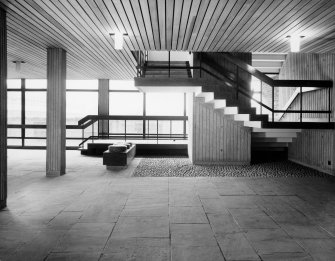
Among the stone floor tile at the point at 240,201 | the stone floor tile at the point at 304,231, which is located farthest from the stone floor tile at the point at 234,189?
the stone floor tile at the point at 304,231

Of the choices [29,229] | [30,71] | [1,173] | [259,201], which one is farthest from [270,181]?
[30,71]

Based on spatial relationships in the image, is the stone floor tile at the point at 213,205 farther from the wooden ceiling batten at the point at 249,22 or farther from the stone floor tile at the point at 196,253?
the wooden ceiling batten at the point at 249,22

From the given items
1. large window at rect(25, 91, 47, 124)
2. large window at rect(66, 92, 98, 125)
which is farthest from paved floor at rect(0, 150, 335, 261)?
large window at rect(25, 91, 47, 124)

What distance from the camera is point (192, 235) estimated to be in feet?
11.4

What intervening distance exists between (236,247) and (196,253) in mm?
489

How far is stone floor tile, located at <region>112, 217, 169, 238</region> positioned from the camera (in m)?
3.51

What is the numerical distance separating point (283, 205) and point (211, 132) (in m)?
4.43

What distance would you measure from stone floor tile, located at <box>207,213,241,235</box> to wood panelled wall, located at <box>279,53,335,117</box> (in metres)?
4.96

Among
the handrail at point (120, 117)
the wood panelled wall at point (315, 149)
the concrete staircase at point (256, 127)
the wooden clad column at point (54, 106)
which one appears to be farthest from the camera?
the handrail at point (120, 117)

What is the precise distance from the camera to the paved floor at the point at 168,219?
3.06m

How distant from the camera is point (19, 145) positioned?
43.5 feet

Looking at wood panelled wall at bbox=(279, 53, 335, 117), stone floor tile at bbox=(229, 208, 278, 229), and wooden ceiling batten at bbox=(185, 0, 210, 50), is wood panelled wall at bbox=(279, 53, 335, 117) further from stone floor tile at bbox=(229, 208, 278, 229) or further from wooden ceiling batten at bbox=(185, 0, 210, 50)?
Result: stone floor tile at bbox=(229, 208, 278, 229)

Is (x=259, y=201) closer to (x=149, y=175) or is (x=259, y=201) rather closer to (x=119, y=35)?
(x=149, y=175)

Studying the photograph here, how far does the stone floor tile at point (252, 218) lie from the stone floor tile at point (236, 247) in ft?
1.31
